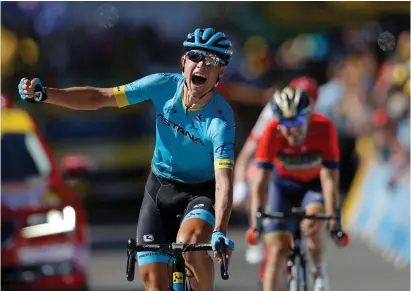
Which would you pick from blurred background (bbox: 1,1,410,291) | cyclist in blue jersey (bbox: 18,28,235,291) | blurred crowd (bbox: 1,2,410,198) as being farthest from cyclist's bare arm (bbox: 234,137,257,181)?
blurred crowd (bbox: 1,2,410,198)

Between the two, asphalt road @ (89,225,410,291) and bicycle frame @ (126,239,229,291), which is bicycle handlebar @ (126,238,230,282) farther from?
asphalt road @ (89,225,410,291)

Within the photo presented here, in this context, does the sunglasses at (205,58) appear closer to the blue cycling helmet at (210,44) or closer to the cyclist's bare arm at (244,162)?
the blue cycling helmet at (210,44)

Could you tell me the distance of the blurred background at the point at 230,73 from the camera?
1767 cm

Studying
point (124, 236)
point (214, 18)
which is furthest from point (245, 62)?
point (124, 236)

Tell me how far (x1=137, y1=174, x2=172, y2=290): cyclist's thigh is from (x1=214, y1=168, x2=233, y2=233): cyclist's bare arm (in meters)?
0.47

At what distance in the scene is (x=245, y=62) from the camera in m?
21.6

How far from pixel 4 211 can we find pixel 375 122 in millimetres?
8526

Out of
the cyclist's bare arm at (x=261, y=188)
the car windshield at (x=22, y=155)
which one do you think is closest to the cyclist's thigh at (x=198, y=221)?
the cyclist's bare arm at (x=261, y=188)

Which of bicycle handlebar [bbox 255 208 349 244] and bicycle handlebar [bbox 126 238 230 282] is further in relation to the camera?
bicycle handlebar [bbox 255 208 349 244]

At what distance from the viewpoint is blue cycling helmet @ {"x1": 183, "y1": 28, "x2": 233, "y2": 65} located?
300 inches

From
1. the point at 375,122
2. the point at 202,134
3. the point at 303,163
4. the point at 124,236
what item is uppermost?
the point at 375,122

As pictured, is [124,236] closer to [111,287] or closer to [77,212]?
[111,287]

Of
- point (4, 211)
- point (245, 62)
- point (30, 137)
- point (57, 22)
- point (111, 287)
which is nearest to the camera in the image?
point (4, 211)

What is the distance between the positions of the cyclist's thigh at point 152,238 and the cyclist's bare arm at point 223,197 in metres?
0.47
